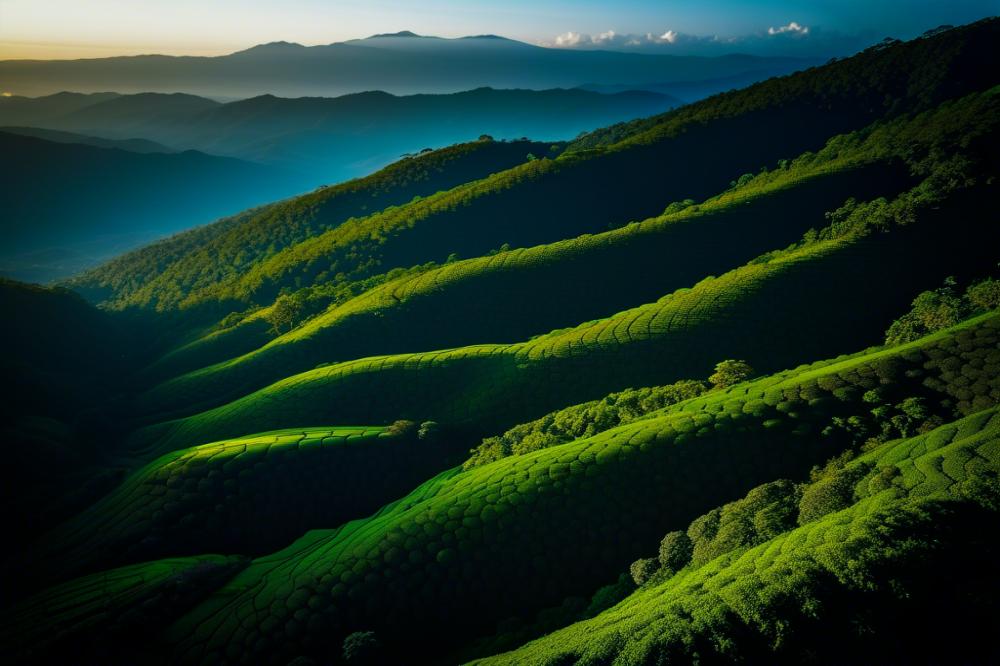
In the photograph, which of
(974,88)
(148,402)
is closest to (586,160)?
(974,88)

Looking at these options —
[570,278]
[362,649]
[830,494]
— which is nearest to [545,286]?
[570,278]

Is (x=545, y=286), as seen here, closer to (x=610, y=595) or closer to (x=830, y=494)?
(x=610, y=595)

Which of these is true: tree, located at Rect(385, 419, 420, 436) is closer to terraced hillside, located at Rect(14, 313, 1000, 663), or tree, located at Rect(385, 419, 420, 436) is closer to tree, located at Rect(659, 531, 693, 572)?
terraced hillside, located at Rect(14, 313, 1000, 663)

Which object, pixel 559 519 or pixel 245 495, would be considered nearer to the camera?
pixel 559 519

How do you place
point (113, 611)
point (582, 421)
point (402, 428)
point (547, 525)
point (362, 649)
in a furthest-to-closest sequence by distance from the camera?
point (402, 428) → point (582, 421) → point (547, 525) → point (113, 611) → point (362, 649)

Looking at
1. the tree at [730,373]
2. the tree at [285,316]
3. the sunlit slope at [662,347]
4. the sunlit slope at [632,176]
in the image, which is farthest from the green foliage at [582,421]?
the sunlit slope at [632,176]

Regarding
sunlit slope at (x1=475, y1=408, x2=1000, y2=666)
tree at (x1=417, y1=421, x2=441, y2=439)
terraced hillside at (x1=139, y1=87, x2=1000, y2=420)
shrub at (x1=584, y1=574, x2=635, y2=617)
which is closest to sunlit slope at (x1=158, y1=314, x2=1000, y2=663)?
shrub at (x1=584, y1=574, x2=635, y2=617)
